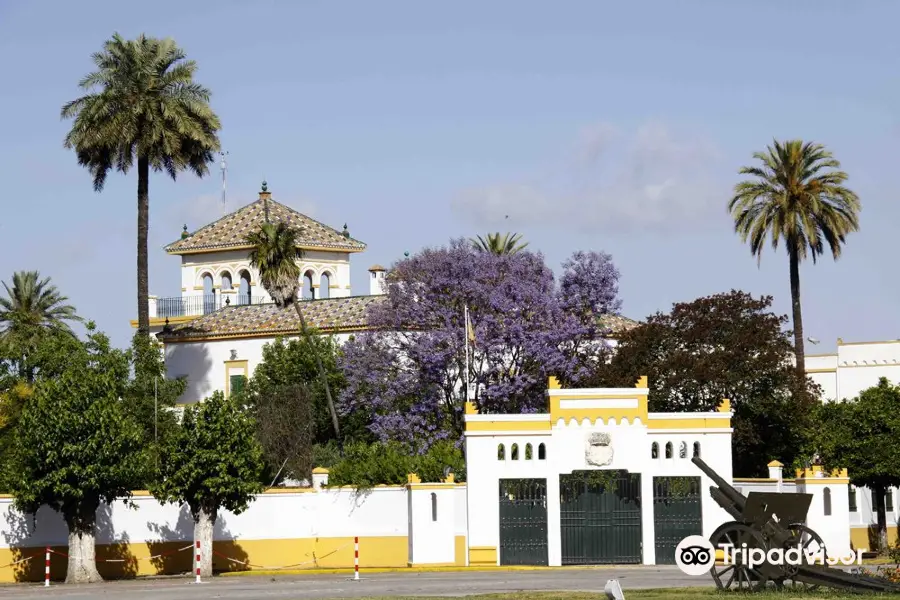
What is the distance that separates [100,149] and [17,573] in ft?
78.4

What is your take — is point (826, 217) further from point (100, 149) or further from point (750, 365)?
point (100, 149)

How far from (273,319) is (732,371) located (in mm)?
26949

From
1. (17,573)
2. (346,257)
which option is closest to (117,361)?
(17,573)

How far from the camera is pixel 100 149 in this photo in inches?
2685

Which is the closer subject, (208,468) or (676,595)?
(676,595)

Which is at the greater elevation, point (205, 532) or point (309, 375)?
point (309, 375)

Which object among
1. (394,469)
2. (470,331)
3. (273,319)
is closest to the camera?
(394,469)

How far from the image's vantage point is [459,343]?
67.2 meters

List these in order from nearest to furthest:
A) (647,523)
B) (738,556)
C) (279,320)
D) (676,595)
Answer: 1. (676,595)
2. (738,556)
3. (647,523)
4. (279,320)

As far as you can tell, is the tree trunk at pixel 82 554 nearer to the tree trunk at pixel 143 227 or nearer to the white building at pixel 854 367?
the tree trunk at pixel 143 227

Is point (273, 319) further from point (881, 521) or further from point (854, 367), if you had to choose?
point (881, 521)

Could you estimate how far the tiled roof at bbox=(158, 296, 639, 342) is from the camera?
79188 millimetres

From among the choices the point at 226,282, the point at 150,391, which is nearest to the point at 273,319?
the point at 226,282

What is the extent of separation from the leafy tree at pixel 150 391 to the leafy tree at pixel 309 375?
139 inches
